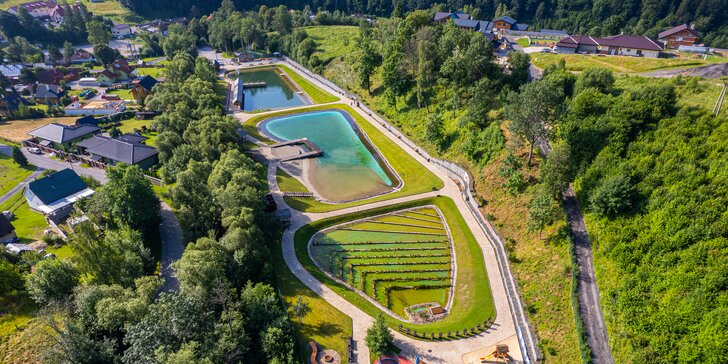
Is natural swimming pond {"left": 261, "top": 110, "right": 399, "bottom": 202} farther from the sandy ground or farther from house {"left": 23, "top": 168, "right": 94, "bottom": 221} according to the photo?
the sandy ground

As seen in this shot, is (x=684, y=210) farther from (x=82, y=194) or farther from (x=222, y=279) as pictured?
(x=82, y=194)

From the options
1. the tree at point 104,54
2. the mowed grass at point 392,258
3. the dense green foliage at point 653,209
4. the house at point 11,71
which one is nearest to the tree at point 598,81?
the dense green foliage at point 653,209

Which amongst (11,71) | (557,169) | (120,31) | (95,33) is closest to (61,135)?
(11,71)

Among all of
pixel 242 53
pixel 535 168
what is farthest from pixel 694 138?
pixel 242 53

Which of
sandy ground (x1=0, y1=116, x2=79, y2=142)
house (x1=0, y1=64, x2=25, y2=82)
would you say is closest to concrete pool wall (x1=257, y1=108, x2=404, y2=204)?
sandy ground (x1=0, y1=116, x2=79, y2=142)

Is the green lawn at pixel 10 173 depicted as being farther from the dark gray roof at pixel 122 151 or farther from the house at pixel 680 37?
the house at pixel 680 37
